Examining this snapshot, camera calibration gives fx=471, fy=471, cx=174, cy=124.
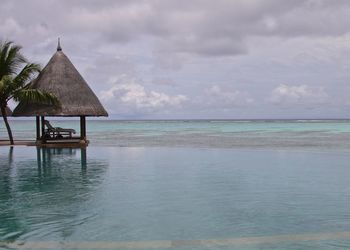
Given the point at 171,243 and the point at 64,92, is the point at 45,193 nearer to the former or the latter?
the point at 171,243

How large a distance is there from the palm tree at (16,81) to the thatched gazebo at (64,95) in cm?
37

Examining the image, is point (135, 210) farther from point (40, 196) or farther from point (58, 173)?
point (58, 173)

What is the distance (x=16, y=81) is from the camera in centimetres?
1697

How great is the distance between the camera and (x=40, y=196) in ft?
25.5

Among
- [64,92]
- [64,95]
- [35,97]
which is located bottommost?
[35,97]

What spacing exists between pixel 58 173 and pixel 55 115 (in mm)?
6742

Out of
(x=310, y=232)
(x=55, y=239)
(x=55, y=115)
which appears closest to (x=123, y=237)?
(x=55, y=239)

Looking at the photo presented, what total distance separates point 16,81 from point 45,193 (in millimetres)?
9914

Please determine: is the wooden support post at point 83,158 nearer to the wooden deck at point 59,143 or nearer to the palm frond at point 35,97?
the wooden deck at point 59,143

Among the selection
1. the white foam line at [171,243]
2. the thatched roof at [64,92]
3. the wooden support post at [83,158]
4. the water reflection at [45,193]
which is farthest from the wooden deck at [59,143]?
the white foam line at [171,243]

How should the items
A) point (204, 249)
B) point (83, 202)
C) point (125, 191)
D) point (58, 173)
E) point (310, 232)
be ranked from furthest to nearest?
point (58, 173) → point (125, 191) → point (83, 202) → point (310, 232) → point (204, 249)

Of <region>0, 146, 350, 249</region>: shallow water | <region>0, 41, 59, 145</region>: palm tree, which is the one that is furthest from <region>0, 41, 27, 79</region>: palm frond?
<region>0, 146, 350, 249</region>: shallow water

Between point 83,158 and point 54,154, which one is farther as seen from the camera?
point 54,154

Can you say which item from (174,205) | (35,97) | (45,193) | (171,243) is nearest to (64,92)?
(35,97)
